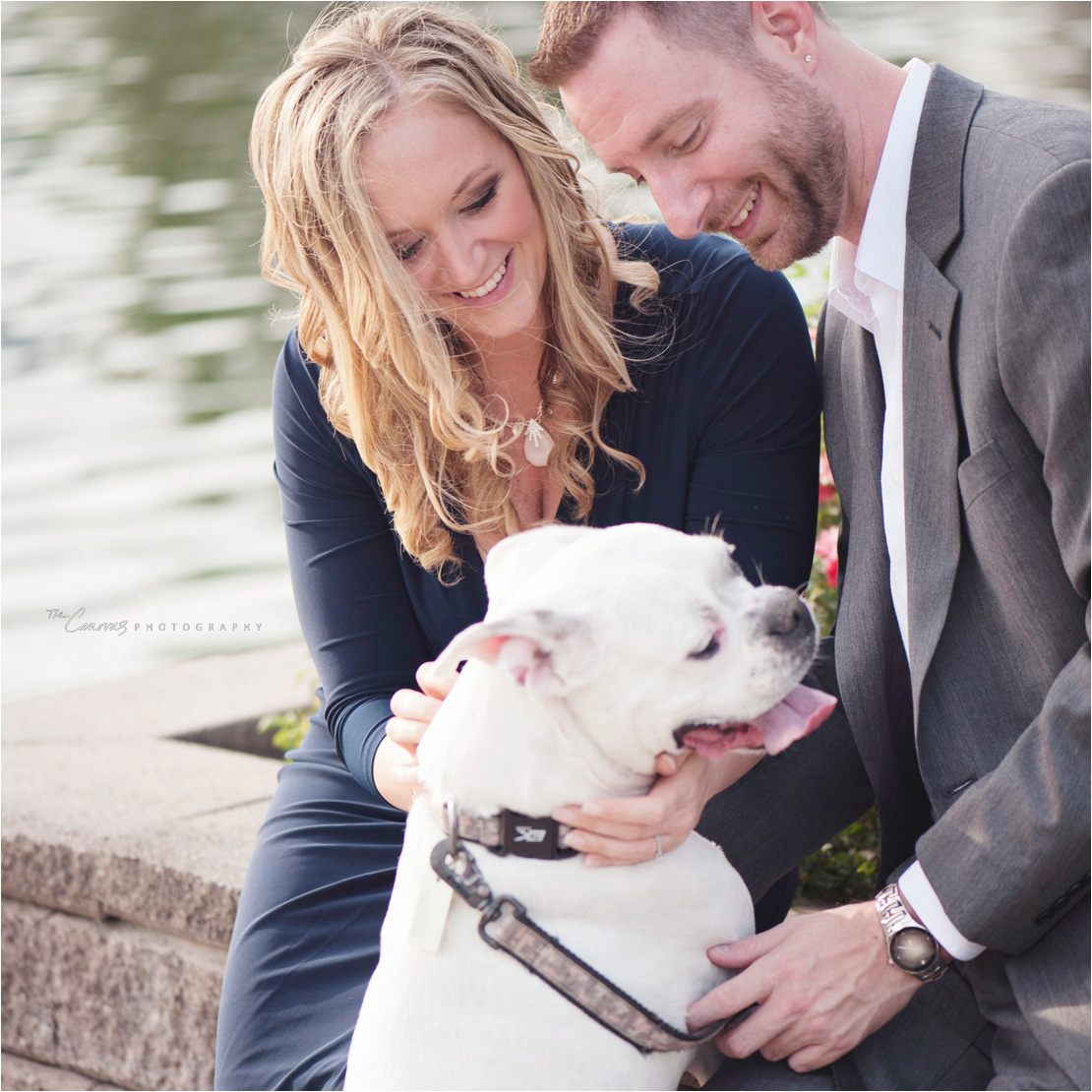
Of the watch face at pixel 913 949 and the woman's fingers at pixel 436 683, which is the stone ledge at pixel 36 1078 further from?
the watch face at pixel 913 949

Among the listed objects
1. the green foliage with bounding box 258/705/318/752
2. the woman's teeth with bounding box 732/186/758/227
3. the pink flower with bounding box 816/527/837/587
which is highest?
the woman's teeth with bounding box 732/186/758/227

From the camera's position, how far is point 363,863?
2541 millimetres

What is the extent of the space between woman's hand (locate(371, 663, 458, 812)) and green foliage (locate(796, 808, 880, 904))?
118 cm

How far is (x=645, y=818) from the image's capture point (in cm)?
186

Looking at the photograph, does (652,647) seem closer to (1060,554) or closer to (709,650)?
(709,650)

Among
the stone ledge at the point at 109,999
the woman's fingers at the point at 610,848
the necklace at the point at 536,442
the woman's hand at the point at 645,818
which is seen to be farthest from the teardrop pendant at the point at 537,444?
the stone ledge at the point at 109,999

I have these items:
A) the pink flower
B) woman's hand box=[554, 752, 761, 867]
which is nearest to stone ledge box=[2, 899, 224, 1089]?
woman's hand box=[554, 752, 761, 867]

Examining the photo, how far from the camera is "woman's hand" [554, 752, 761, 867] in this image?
6.06 ft

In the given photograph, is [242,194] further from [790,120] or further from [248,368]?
[790,120]

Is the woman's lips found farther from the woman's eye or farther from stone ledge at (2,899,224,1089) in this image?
stone ledge at (2,899,224,1089)

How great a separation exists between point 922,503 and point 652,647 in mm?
516

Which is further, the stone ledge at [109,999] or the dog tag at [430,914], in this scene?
the stone ledge at [109,999]

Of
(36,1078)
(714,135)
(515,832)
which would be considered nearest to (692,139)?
(714,135)

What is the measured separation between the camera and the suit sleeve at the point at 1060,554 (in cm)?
167
